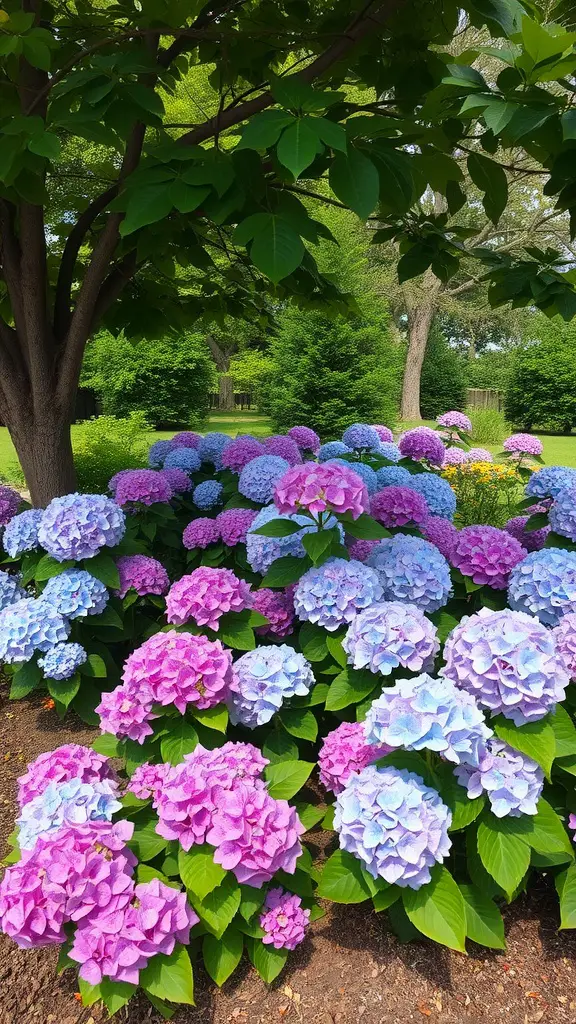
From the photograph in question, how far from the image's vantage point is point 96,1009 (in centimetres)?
146

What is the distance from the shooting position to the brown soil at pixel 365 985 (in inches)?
56.6

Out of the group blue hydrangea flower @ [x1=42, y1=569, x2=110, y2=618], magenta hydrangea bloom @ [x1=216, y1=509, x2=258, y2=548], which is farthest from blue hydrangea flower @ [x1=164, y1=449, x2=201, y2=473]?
blue hydrangea flower @ [x1=42, y1=569, x2=110, y2=618]

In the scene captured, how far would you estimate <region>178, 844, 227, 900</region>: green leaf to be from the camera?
1366 mm

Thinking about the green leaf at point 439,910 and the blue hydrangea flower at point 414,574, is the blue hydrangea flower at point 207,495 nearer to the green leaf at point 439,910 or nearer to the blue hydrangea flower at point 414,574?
the blue hydrangea flower at point 414,574

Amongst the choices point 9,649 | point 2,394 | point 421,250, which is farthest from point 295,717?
point 2,394

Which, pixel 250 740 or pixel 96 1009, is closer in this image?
pixel 96 1009

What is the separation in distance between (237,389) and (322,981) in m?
23.1

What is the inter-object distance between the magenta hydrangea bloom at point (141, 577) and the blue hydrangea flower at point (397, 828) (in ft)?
4.68

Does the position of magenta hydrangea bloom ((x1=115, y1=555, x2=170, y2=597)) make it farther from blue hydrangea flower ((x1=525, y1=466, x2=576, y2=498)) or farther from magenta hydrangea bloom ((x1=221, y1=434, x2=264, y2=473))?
blue hydrangea flower ((x1=525, y1=466, x2=576, y2=498))

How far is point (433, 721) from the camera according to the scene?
133 centimetres

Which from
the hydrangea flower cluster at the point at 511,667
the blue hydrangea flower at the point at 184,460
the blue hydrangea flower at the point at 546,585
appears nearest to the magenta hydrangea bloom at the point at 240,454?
the blue hydrangea flower at the point at 184,460

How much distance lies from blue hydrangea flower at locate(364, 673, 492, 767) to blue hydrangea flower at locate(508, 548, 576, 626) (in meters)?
0.70

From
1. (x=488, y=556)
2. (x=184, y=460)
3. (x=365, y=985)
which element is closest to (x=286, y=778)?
(x=365, y=985)

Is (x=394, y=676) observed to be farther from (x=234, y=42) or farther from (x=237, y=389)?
(x=237, y=389)
